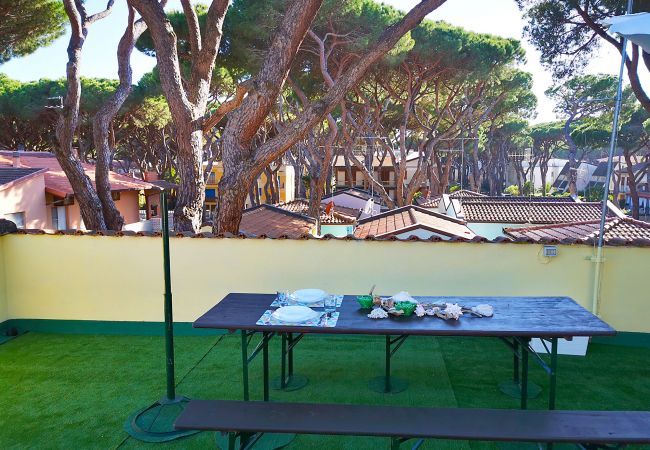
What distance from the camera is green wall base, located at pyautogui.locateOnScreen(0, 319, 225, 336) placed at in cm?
535

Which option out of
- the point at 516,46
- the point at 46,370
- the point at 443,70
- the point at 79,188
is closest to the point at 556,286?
the point at 46,370

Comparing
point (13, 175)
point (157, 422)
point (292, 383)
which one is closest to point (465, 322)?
point (292, 383)

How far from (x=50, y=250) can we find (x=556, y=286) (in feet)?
18.0

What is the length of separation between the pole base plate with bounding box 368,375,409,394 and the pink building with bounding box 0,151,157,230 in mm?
11256

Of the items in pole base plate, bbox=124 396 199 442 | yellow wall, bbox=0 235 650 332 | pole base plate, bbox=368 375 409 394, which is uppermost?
yellow wall, bbox=0 235 650 332

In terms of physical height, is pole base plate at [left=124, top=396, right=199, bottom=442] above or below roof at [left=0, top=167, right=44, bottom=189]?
below

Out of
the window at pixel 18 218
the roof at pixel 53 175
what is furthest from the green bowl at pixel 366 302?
the roof at pixel 53 175

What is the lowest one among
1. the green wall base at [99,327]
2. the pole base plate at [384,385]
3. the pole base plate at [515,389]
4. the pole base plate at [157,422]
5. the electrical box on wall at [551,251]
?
the pole base plate at [157,422]

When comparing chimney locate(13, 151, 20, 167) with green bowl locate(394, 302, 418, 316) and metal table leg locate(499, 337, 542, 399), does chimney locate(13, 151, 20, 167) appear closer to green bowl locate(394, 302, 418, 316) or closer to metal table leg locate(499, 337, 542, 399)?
green bowl locate(394, 302, 418, 316)

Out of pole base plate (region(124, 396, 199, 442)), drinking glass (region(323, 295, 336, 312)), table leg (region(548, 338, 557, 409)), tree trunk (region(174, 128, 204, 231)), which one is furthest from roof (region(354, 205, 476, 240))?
pole base plate (region(124, 396, 199, 442))

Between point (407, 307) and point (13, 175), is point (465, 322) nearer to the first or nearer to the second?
point (407, 307)

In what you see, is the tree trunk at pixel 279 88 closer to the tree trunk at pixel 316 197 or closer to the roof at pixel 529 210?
the tree trunk at pixel 316 197

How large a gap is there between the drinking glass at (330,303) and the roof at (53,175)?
12.8m

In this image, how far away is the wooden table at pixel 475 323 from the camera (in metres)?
3.00
